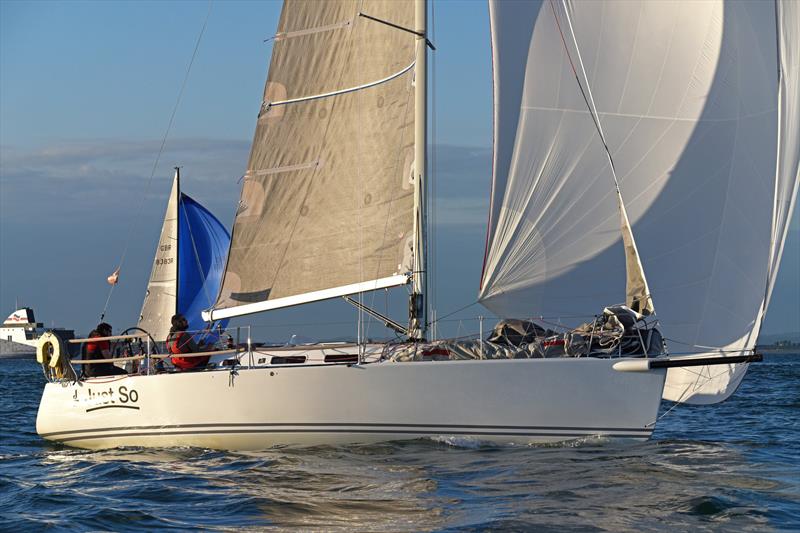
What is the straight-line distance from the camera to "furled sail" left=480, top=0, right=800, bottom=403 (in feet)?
47.1

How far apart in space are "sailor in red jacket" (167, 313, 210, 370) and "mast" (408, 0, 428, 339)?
10.5 feet

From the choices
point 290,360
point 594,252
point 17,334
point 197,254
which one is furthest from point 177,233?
point 17,334

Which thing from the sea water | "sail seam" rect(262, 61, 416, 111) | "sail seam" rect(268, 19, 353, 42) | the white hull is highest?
"sail seam" rect(268, 19, 353, 42)

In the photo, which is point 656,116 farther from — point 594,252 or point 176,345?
point 176,345

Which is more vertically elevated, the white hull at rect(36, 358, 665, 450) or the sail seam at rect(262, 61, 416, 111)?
the sail seam at rect(262, 61, 416, 111)

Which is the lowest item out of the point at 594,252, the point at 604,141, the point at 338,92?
the point at 594,252

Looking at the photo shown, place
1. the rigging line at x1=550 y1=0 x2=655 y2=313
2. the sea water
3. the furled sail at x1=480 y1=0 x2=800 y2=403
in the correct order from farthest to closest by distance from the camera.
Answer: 1. the furled sail at x1=480 y1=0 x2=800 y2=403
2. the rigging line at x1=550 y1=0 x2=655 y2=313
3. the sea water

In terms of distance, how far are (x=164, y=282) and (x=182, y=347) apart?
13484 millimetres

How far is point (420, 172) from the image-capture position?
1563 centimetres

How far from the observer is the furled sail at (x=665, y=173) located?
565 inches

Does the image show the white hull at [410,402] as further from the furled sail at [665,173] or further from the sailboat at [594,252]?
the furled sail at [665,173]

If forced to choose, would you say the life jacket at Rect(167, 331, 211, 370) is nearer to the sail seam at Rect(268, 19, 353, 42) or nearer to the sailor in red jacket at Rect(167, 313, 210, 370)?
the sailor in red jacket at Rect(167, 313, 210, 370)

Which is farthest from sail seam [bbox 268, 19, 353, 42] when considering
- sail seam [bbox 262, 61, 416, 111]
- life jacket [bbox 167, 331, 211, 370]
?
life jacket [bbox 167, 331, 211, 370]

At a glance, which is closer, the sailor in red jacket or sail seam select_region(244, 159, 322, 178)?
the sailor in red jacket
